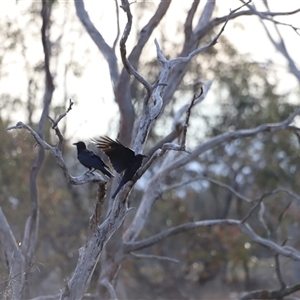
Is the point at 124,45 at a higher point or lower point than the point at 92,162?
higher

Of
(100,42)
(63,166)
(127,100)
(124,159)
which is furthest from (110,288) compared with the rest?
(63,166)

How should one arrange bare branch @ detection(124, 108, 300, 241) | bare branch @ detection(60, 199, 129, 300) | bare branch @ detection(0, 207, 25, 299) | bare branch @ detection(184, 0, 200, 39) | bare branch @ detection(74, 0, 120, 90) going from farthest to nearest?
bare branch @ detection(184, 0, 200, 39), bare branch @ detection(74, 0, 120, 90), bare branch @ detection(124, 108, 300, 241), bare branch @ detection(0, 207, 25, 299), bare branch @ detection(60, 199, 129, 300)

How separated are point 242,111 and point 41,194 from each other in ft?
24.1

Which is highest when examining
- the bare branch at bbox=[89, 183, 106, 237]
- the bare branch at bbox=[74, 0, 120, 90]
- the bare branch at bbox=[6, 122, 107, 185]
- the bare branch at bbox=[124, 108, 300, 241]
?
the bare branch at bbox=[74, 0, 120, 90]

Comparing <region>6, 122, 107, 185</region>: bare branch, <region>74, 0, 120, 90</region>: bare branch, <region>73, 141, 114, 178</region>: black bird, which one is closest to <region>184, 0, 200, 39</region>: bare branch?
<region>74, 0, 120, 90</region>: bare branch

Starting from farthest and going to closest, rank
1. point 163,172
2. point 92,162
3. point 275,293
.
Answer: point 163,172
point 275,293
point 92,162

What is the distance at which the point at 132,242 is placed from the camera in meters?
12.7

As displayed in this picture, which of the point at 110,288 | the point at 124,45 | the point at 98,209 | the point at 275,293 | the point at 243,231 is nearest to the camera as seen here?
the point at 98,209

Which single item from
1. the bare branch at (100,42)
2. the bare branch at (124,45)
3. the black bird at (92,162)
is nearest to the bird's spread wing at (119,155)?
the black bird at (92,162)

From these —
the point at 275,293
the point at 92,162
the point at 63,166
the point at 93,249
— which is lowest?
the point at 93,249

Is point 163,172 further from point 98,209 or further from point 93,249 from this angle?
point 98,209

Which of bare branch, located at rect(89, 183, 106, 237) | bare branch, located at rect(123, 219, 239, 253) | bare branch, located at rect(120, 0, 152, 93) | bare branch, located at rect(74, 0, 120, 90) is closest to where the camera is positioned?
bare branch, located at rect(89, 183, 106, 237)

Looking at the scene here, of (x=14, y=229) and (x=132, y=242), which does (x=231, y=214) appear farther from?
(x=132, y=242)

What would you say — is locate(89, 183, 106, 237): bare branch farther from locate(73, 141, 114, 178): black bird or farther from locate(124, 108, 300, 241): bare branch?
locate(124, 108, 300, 241): bare branch
